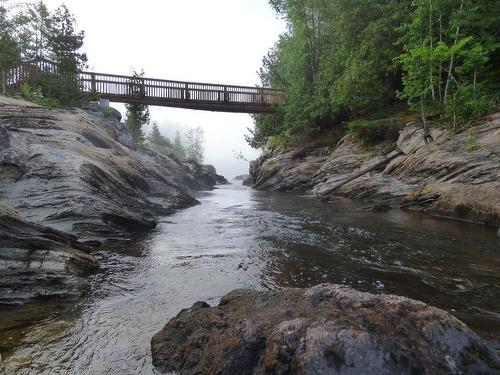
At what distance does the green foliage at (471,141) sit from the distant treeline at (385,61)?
5.08 ft

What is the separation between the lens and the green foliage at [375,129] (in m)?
20.4

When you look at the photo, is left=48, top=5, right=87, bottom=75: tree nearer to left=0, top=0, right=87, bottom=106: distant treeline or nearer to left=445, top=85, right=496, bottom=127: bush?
left=0, top=0, right=87, bottom=106: distant treeline

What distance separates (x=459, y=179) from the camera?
12.5 meters

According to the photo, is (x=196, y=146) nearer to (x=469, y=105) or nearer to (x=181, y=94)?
(x=181, y=94)

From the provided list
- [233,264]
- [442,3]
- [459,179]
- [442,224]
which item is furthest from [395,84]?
[233,264]

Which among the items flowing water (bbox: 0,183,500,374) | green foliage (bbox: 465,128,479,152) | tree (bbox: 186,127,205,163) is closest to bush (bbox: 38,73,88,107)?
flowing water (bbox: 0,183,500,374)

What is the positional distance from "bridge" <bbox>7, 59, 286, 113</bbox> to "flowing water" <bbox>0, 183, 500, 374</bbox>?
18777 mm

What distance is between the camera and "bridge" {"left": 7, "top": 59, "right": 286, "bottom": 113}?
26.1 metres

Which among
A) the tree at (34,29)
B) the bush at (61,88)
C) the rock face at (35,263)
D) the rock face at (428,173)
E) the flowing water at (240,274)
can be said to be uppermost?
the tree at (34,29)

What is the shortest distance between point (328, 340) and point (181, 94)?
27605 millimetres

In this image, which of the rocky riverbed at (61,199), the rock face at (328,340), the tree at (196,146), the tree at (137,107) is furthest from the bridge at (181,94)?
the tree at (196,146)

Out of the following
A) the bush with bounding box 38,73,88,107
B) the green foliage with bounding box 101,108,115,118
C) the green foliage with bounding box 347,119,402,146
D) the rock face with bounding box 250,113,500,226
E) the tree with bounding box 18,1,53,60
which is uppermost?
the tree with bounding box 18,1,53,60

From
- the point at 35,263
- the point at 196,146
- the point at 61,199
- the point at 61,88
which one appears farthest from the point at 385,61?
the point at 196,146

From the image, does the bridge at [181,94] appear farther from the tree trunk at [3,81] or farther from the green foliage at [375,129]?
the green foliage at [375,129]
